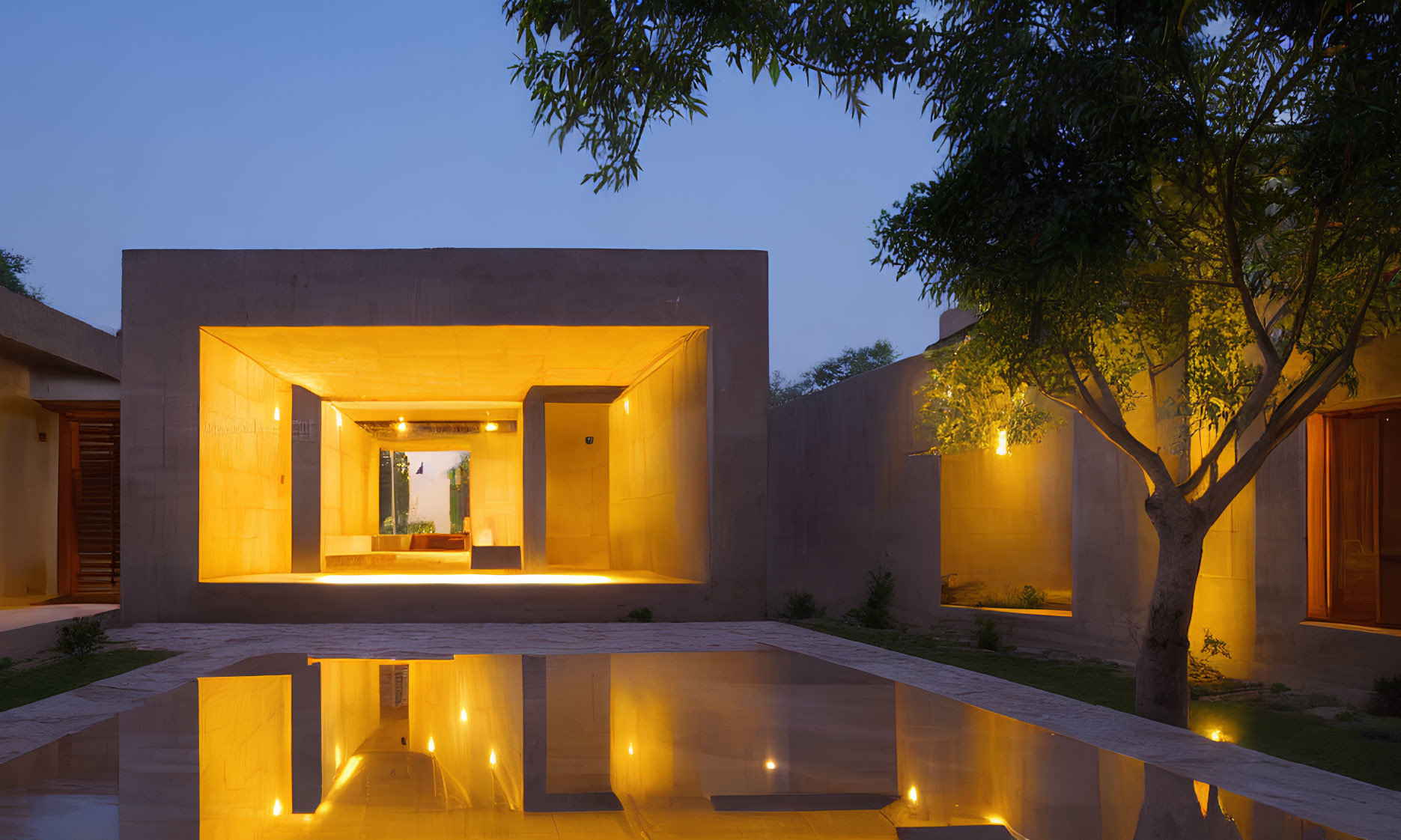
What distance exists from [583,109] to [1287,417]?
4911 millimetres

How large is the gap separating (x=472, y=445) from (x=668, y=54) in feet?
70.4

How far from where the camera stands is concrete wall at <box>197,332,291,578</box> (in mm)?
13062

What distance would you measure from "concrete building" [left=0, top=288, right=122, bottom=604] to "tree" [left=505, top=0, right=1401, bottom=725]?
34.3 feet

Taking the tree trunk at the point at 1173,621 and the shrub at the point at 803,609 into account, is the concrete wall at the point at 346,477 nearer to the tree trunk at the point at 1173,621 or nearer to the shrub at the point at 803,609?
the shrub at the point at 803,609

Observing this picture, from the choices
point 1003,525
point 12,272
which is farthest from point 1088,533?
point 12,272

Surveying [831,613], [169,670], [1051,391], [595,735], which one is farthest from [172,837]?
[831,613]

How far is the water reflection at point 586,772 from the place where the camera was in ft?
12.6

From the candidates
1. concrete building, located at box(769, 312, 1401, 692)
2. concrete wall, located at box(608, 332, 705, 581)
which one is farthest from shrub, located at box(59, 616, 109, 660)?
concrete building, located at box(769, 312, 1401, 692)

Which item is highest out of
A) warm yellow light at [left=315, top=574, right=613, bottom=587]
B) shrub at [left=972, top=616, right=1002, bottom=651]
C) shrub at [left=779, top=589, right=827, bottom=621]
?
warm yellow light at [left=315, top=574, right=613, bottom=587]

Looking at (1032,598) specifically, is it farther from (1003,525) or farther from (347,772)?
(347,772)

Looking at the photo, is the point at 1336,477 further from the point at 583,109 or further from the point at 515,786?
the point at 515,786

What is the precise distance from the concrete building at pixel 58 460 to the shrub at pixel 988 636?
11.4m

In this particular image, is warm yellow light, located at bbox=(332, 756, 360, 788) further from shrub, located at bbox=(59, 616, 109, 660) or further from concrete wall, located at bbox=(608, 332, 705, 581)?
concrete wall, located at bbox=(608, 332, 705, 581)

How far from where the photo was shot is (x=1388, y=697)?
7.55 metres
